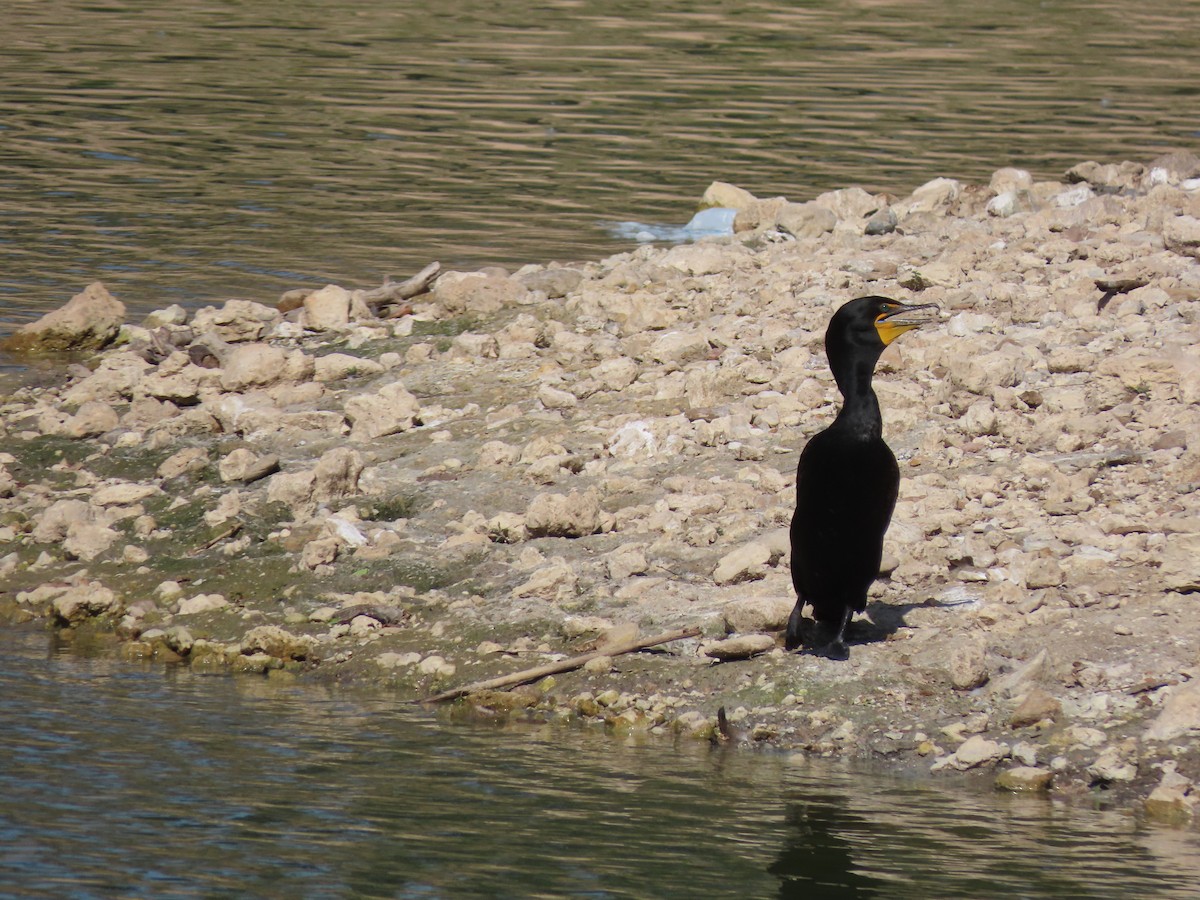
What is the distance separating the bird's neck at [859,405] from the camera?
6906mm

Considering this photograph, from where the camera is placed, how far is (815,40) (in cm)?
3127

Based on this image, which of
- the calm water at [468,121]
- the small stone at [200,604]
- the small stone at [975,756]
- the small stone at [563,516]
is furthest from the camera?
the calm water at [468,121]

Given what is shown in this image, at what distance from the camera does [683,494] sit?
8.37 m

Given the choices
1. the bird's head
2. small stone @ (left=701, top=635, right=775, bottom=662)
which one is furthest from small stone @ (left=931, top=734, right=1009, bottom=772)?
the bird's head

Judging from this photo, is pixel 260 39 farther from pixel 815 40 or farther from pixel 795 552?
pixel 795 552

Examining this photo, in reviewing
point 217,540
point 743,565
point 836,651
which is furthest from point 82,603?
point 836,651

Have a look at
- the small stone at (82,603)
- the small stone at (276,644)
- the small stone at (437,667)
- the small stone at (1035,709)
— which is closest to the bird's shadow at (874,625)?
the small stone at (1035,709)

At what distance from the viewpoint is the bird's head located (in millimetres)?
7078

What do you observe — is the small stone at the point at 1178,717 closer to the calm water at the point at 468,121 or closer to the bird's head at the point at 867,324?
the bird's head at the point at 867,324

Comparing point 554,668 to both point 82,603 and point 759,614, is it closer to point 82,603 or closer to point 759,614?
point 759,614

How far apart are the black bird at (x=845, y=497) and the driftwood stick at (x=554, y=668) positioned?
1.61 ft

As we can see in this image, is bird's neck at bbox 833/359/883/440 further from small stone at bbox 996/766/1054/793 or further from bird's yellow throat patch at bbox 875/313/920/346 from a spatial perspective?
small stone at bbox 996/766/1054/793

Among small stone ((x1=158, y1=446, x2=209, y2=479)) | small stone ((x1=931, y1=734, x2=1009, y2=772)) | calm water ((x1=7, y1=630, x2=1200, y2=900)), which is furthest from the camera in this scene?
small stone ((x1=158, y1=446, x2=209, y2=479))

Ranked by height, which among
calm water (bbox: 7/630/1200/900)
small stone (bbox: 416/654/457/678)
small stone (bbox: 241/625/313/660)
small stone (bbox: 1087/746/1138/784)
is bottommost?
calm water (bbox: 7/630/1200/900)
